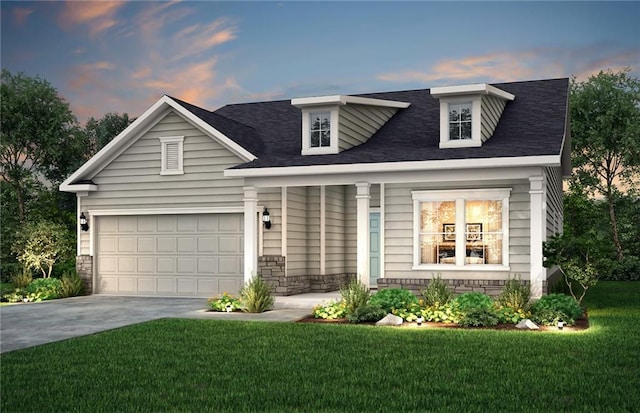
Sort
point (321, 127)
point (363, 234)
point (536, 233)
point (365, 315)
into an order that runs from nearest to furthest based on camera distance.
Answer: point (365, 315)
point (536, 233)
point (363, 234)
point (321, 127)

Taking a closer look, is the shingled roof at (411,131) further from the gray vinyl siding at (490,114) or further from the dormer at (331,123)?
the dormer at (331,123)

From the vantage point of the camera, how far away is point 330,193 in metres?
19.9

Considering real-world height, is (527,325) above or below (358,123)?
below

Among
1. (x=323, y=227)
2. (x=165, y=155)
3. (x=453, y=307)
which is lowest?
(x=453, y=307)

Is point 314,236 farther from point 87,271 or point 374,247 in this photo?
point 87,271

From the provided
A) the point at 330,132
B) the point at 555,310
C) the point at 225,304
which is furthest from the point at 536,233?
the point at 225,304

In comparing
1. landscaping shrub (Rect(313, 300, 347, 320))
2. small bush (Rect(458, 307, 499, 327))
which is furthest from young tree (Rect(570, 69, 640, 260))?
landscaping shrub (Rect(313, 300, 347, 320))

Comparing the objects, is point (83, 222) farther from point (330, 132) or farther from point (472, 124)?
point (472, 124)

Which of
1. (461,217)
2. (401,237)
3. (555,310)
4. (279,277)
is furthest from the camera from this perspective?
(279,277)

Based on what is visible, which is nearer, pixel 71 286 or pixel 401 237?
pixel 401 237

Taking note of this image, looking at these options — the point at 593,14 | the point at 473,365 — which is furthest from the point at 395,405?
the point at 593,14

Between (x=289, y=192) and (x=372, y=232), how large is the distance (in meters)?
2.87

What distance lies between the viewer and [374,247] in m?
20.3

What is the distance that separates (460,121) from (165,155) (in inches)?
312
